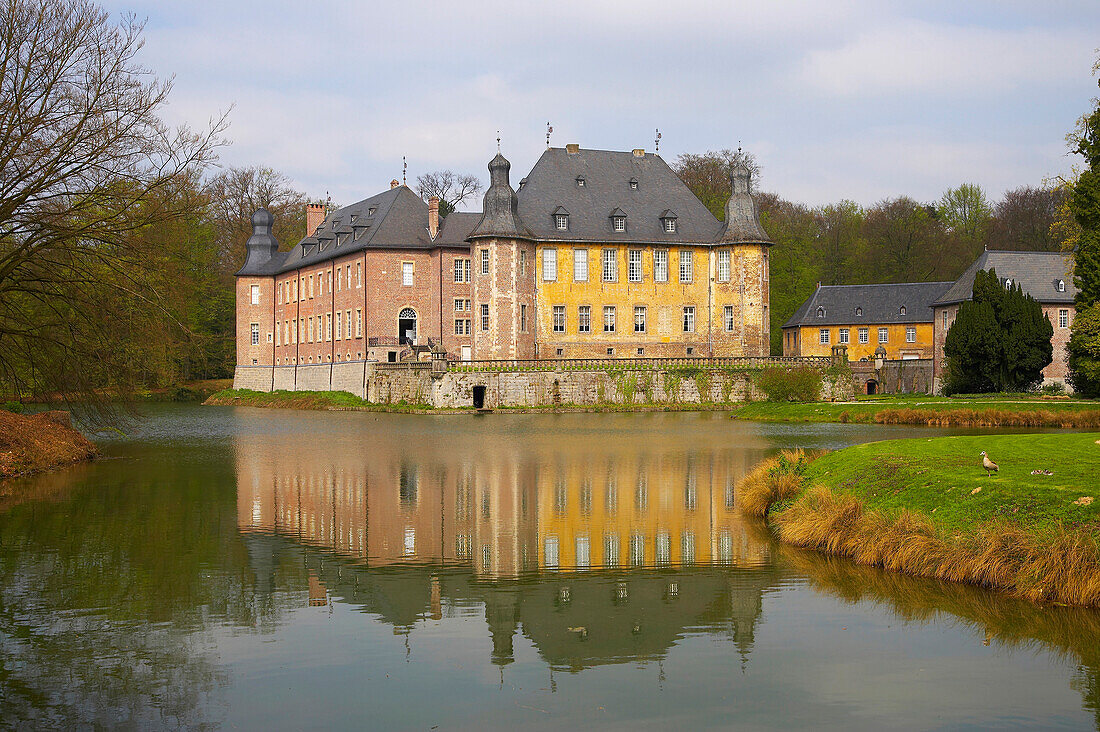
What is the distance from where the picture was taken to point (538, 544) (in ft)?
37.6

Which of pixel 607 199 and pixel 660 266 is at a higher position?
pixel 607 199

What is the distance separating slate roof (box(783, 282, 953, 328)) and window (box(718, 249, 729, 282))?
10.1 metres

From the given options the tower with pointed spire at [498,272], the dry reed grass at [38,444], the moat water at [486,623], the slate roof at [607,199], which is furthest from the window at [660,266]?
the moat water at [486,623]

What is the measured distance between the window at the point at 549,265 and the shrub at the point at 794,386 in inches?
449

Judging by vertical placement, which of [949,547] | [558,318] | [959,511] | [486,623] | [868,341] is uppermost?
[558,318]

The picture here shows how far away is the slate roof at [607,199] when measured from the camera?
4822 centimetres

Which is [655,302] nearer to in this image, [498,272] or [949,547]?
[498,272]

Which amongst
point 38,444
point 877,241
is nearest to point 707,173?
point 877,241

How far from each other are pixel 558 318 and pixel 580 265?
269 centimetres

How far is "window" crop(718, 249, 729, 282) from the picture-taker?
162ft

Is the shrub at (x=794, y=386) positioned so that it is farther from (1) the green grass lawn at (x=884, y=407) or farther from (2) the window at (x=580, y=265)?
(2) the window at (x=580, y=265)

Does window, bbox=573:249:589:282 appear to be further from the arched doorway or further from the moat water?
the moat water

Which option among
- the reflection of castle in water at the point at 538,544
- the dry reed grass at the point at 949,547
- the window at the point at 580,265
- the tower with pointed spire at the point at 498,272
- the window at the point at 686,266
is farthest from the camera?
the window at the point at 686,266

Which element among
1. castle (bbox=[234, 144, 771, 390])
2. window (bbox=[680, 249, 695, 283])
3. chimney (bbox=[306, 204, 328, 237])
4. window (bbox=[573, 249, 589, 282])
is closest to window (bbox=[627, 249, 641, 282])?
castle (bbox=[234, 144, 771, 390])
